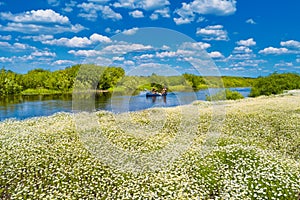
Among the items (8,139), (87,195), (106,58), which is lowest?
(87,195)

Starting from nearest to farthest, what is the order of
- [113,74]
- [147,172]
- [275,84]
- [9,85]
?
[147,172] → [113,74] → [275,84] → [9,85]

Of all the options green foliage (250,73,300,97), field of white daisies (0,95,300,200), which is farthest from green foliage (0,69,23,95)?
field of white daisies (0,95,300,200)

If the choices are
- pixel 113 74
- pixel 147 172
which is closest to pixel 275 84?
pixel 113 74

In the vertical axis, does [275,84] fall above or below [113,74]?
below

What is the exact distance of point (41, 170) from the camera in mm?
9320

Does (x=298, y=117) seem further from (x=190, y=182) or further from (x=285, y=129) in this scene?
(x=190, y=182)

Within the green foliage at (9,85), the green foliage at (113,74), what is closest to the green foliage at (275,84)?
the green foliage at (113,74)

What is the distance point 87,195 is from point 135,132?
243 inches

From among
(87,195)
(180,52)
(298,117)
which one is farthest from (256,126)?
(87,195)

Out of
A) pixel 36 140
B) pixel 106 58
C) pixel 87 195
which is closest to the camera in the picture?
pixel 87 195

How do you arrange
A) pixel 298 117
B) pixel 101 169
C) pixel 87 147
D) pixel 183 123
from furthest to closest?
pixel 183 123, pixel 298 117, pixel 87 147, pixel 101 169

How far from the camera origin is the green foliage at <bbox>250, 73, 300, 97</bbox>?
183ft

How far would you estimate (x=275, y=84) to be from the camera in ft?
187

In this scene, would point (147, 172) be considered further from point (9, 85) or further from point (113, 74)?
point (9, 85)
